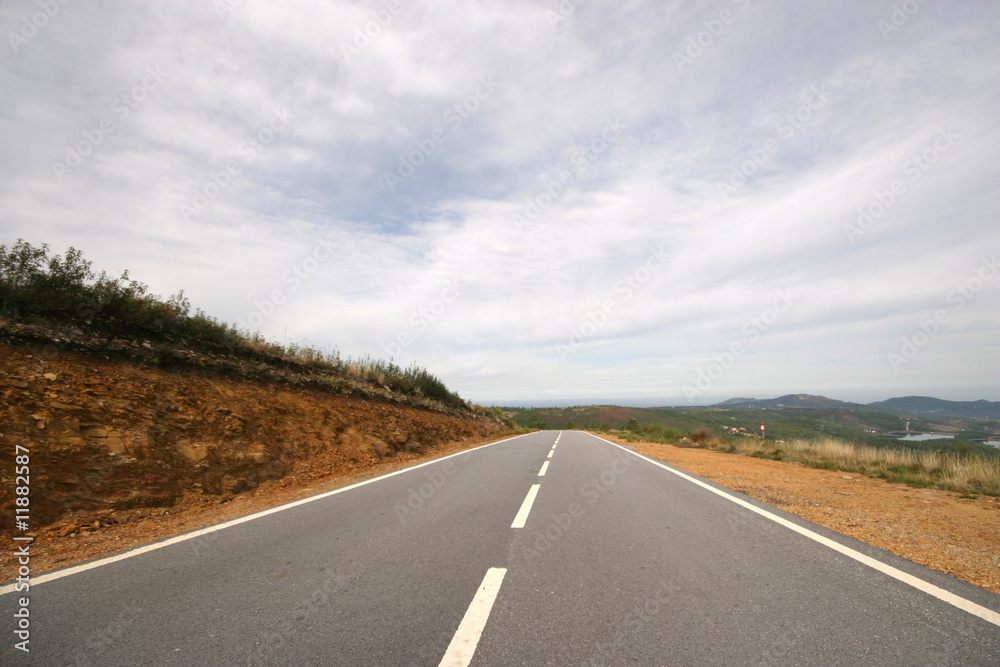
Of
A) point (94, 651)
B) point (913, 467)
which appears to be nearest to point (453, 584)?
point (94, 651)

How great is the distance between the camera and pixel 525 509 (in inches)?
227

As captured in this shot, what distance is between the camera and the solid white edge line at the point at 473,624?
2.34 m

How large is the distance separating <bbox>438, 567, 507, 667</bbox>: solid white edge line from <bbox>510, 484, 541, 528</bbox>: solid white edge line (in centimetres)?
153

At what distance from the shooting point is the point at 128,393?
6945 mm

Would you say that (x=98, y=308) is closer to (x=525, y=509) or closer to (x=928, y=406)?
(x=525, y=509)

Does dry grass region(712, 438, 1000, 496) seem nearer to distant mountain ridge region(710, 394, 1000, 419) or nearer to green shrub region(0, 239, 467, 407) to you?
green shrub region(0, 239, 467, 407)

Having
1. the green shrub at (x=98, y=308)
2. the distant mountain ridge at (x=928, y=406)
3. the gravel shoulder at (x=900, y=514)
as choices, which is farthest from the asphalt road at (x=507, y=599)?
the distant mountain ridge at (x=928, y=406)

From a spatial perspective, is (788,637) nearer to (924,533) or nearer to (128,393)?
(924,533)

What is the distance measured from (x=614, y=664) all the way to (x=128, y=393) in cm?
815

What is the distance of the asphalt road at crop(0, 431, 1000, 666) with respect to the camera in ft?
8.00

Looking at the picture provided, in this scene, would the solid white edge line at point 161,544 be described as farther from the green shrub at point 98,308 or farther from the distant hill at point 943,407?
the distant hill at point 943,407

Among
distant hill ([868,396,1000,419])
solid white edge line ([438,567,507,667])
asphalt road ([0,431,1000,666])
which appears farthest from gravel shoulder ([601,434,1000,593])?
distant hill ([868,396,1000,419])

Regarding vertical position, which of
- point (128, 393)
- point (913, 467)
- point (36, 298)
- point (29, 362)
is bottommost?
point (913, 467)

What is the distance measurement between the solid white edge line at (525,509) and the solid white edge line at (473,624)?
1.53m
